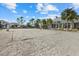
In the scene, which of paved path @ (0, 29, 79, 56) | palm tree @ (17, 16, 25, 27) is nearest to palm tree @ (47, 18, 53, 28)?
paved path @ (0, 29, 79, 56)

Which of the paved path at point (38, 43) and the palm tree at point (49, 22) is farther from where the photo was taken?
the palm tree at point (49, 22)

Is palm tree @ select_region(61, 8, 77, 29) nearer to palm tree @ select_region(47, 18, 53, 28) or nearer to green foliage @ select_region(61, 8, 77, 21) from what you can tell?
green foliage @ select_region(61, 8, 77, 21)

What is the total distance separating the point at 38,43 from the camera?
3303mm

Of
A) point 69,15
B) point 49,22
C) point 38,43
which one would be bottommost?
point 38,43

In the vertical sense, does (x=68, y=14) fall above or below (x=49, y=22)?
above

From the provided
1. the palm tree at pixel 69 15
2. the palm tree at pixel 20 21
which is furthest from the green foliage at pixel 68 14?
the palm tree at pixel 20 21

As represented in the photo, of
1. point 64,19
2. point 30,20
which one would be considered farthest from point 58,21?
point 30,20

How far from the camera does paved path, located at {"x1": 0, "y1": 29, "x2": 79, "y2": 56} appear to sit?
322 centimetres

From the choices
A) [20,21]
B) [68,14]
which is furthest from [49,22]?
[20,21]

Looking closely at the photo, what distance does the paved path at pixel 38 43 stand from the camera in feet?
A: 10.6

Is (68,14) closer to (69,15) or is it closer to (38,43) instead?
(69,15)

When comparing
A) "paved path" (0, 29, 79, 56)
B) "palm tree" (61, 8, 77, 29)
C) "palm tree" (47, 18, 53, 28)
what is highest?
"palm tree" (61, 8, 77, 29)

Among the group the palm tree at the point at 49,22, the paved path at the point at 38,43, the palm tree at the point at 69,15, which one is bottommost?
the paved path at the point at 38,43

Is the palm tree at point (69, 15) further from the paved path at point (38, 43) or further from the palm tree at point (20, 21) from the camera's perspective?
the palm tree at point (20, 21)
